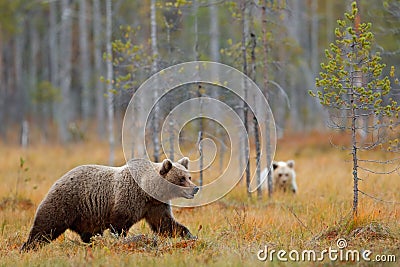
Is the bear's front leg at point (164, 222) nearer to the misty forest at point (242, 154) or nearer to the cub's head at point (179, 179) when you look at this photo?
the misty forest at point (242, 154)

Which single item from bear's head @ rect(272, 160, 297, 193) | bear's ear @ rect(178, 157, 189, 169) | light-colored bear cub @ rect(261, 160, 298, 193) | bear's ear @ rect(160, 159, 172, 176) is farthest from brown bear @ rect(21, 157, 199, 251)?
bear's head @ rect(272, 160, 297, 193)

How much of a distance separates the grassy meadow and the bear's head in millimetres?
279

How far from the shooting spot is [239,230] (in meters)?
8.90

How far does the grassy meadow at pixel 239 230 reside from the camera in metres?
7.41

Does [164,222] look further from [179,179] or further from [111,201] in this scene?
[111,201]

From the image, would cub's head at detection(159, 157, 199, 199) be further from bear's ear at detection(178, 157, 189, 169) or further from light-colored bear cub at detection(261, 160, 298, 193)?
light-colored bear cub at detection(261, 160, 298, 193)

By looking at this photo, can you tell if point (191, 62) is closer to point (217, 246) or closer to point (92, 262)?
point (217, 246)

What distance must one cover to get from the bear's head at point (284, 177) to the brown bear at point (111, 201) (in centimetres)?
601

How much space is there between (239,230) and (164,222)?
113cm
